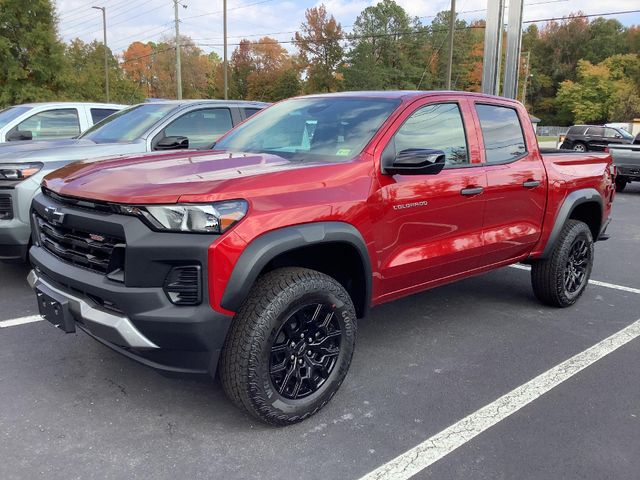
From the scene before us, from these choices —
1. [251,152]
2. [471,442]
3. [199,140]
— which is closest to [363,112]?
[251,152]

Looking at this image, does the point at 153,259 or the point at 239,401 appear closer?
the point at 153,259

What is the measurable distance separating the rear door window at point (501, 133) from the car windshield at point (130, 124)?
3.51 m

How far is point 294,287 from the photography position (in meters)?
2.81

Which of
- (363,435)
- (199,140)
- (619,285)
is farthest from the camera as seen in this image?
(199,140)

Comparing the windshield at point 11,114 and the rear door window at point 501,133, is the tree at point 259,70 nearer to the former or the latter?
the windshield at point 11,114

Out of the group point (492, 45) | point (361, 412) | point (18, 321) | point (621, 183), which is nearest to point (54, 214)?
point (18, 321)

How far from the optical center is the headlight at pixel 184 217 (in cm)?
255

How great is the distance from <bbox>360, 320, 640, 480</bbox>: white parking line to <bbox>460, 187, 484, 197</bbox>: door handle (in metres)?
1.24

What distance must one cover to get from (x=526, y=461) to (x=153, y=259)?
1.96 meters

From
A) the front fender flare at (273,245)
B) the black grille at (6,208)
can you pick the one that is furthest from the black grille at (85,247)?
the black grille at (6,208)

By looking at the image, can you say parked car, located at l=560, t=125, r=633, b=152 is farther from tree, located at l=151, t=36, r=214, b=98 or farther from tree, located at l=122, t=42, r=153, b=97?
tree, located at l=122, t=42, r=153, b=97

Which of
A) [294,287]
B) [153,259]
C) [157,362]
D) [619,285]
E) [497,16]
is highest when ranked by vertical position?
[497,16]

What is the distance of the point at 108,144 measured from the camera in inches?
224

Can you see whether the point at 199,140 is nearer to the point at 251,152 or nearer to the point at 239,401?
the point at 251,152
